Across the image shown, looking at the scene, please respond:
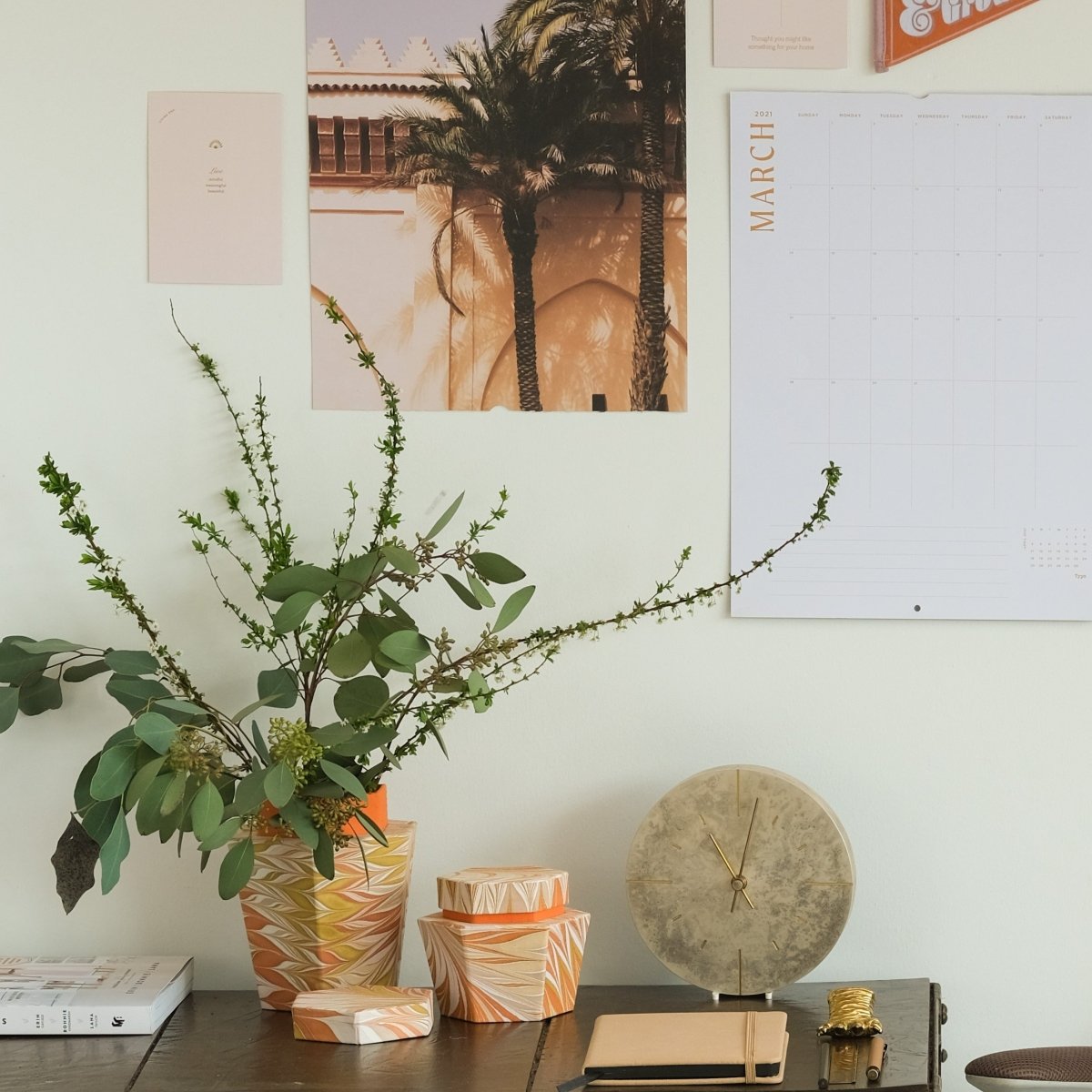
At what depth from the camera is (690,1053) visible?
3.64ft

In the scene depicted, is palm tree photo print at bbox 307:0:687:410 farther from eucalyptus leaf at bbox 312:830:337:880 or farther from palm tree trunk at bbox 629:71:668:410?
eucalyptus leaf at bbox 312:830:337:880

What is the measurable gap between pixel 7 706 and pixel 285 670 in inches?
12.3

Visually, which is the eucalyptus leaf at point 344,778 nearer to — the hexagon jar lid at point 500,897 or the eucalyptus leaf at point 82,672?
the hexagon jar lid at point 500,897

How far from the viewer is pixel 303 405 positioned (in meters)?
1.46

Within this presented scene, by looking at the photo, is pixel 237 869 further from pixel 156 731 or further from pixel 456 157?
pixel 456 157

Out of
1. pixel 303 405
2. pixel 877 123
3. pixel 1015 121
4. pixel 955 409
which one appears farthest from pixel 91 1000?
pixel 1015 121

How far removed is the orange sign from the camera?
1459mm

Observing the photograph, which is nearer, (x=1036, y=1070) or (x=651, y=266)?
(x=1036, y=1070)

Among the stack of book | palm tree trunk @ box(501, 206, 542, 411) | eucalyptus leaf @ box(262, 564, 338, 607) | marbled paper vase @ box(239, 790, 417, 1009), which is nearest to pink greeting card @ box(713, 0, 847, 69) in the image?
palm tree trunk @ box(501, 206, 542, 411)

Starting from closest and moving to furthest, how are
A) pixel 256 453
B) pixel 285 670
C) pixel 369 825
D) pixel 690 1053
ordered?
pixel 690 1053 < pixel 369 825 < pixel 285 670 < pixel 256 453

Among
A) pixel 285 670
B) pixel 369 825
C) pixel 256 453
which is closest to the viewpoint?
pixel 369 825

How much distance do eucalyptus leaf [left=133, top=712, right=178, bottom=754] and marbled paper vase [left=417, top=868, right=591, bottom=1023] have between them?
315 mm

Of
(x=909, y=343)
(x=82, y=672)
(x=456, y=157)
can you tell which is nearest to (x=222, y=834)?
(x=82, y=672)

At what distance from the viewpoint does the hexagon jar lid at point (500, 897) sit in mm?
1235
